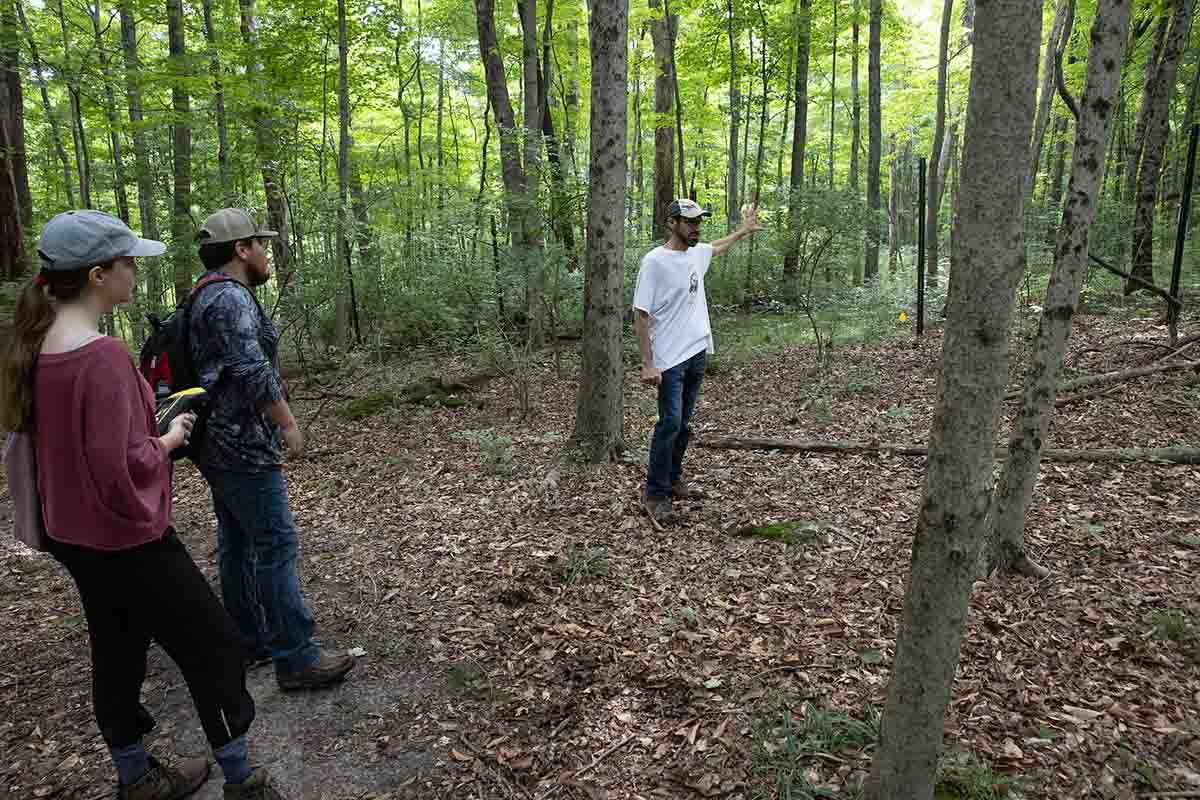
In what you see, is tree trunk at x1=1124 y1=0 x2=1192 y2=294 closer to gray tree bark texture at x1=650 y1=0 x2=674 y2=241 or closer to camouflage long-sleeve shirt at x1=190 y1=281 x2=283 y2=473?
gray tree bark texture at x1=650 y1=0 x2=674 y2=241

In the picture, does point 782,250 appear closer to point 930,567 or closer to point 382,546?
point 382,546

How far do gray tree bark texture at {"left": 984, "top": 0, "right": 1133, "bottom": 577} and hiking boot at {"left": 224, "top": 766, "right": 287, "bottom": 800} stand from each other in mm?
3801

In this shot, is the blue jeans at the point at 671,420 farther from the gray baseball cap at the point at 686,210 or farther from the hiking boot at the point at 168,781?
the hiking boot at the point at 168,781

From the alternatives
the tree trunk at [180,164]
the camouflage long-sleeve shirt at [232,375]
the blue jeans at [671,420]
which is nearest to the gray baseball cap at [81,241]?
the camouflage long-sleeve shirt at [232,375]

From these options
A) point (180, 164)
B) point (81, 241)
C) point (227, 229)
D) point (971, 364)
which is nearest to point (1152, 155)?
point (971, 364)

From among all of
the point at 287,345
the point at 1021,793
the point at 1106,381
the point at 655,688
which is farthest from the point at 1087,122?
the point at 287,345

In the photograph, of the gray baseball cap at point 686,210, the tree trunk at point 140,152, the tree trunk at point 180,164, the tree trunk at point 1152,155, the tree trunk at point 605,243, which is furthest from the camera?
the tree trunk at point 140,152

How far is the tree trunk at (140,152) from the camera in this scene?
1033cm

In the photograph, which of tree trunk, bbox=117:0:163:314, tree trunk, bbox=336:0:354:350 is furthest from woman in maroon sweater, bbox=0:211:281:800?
tree trunk, bbox=117:0:163:314

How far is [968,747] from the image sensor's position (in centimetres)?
269

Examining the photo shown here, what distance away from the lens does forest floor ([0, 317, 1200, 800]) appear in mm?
2764

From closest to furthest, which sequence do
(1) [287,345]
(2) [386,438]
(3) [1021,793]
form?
(3) [1021,793] → (2) [386,438] → (1) [287,345]

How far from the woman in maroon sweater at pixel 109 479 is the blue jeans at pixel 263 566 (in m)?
0.67

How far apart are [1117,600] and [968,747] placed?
5.15ft
